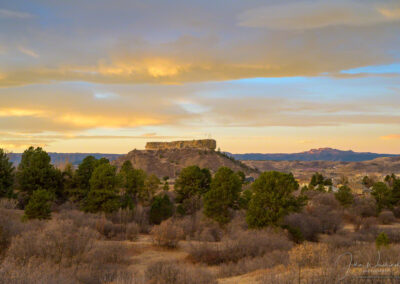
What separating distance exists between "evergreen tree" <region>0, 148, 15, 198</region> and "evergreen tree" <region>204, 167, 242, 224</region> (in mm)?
17614

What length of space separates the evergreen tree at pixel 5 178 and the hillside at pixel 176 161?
248 feet

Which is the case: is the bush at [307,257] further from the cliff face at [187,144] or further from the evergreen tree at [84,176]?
the cliff face at [187,144]

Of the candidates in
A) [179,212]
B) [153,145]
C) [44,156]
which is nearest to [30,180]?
[44,156]

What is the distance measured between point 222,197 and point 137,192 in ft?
49.1

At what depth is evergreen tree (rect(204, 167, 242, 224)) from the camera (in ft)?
88.0

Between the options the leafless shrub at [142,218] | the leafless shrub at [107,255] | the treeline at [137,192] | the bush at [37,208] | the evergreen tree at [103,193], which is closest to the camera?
the leafless shrub at [107,255]

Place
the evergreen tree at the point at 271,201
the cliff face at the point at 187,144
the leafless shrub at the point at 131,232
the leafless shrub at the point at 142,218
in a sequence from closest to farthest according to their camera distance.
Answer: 1. the evergreen tree at the point at 271,201
2. the leafless shrub at the point at 131,232
3. the leafless shrub at the point at 142,218
4. the cliff face at the point at 187,144

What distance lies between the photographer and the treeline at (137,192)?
76.7ft

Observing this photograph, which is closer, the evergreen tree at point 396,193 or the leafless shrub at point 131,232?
the leafless shrub at point 131,232

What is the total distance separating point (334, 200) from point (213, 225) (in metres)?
20.4

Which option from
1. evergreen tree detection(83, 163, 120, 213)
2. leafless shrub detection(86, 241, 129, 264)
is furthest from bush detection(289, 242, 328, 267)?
evergreen tree detection(83, 163, 120, 213)

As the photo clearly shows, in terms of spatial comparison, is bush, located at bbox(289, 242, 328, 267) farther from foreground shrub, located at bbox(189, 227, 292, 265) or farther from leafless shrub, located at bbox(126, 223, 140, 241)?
leafless shrub, located at bbox(126, 223, 140, 241)

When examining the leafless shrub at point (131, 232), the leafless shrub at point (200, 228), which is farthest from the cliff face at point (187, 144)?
the leafless shrub at point (131, 232)

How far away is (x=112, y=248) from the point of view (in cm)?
1666
